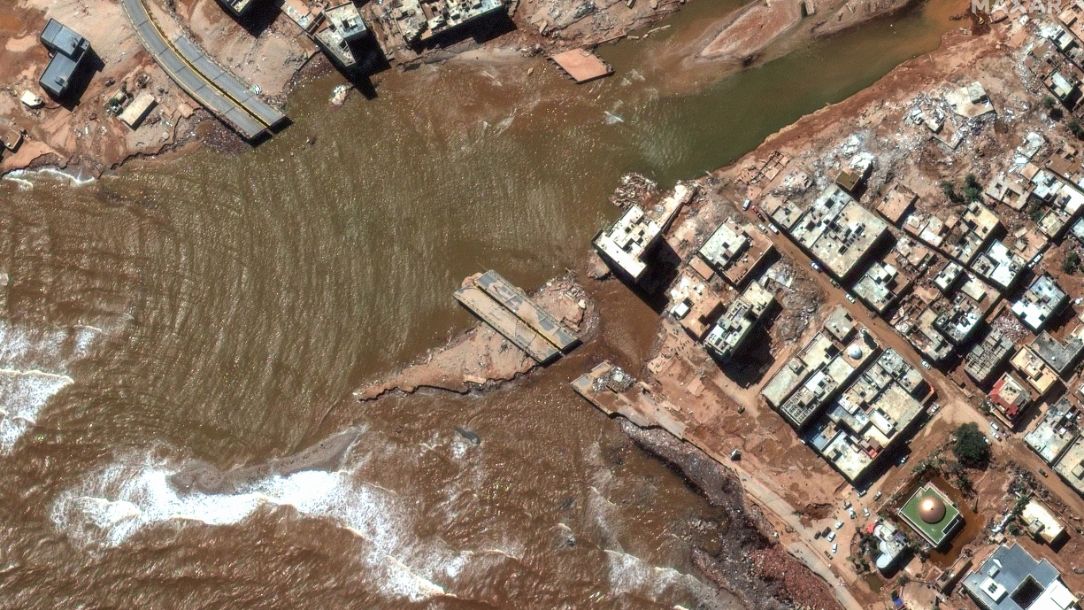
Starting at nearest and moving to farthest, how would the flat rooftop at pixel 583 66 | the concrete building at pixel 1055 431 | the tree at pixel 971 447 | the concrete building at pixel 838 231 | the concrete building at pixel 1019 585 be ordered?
the concrete building at pixel 1019 585
the concrete building at pixel 1055 431
the tree at pixel 971 447
the concrete building at pixel 838 231
the flat rooftop at pixel 583 66

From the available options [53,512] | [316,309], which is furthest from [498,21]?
[53,512]

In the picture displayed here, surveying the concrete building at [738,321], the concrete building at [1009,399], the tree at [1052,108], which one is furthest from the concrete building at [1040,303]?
the concrete building at [738,321]

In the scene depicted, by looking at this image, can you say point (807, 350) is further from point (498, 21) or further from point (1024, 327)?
point (498, 21)

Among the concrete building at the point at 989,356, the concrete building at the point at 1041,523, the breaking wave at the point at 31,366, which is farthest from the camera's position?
the breaking wave at the point at 31,366

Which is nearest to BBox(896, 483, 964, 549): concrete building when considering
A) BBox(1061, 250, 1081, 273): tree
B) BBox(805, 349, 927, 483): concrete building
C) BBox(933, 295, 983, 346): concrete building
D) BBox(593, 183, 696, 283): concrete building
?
BBox(805, 349, 927, 483): concrete building

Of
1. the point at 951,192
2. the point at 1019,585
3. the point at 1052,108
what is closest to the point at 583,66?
the point at 951,192

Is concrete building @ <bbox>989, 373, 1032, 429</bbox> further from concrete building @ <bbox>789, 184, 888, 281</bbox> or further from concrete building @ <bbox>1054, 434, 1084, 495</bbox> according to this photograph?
concrete building @ <bbox>789, 184, 888, 281</bbox>

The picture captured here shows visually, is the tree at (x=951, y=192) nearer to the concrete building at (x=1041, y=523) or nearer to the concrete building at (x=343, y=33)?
the concrete building at (x=1041, y=523)
